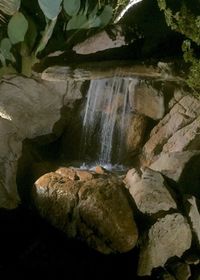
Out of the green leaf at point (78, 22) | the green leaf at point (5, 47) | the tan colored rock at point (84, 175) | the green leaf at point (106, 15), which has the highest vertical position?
the green leaf at point (106, 15)

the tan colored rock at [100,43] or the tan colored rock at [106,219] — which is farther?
the tan colored rock at [100,43]

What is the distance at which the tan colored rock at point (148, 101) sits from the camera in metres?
7.12

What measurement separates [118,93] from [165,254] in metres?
3.55

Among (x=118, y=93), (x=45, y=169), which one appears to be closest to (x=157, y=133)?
(x=118, y=93)

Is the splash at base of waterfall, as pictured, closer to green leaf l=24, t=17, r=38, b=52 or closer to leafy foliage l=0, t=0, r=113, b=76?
leafy foliage l=0, t=0, r=113, b=76

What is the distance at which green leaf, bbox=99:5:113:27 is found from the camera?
7.52 m

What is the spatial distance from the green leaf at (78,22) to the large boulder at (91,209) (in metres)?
3.41

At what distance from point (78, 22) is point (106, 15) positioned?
A: 0.57 m

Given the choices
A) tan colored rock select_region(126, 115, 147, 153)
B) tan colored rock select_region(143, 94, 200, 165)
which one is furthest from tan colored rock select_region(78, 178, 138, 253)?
tan colored rock select_region(126, 115, 147, 153)

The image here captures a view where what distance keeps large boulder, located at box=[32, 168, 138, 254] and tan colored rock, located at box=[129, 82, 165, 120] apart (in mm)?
2120

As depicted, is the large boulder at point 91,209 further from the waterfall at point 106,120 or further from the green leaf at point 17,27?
the green leaf at point 17,27

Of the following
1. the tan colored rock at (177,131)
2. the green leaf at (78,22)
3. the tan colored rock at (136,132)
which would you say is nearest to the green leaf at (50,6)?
the green leaf at (78,22)

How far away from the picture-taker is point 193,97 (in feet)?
22.0

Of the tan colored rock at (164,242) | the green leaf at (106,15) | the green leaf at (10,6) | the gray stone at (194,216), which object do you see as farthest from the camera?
the green leaf at (106,15)
